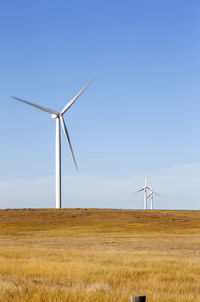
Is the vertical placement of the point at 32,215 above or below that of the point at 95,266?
above

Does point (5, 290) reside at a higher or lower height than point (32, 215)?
lower

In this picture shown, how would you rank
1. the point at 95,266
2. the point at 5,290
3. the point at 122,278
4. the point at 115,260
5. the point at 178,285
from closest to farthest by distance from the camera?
1. the point at 5,290
2. the point at 178,285
3. the point at 122,278
4. the point at 95,266
5. the point at 115,260

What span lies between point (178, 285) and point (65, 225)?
68.7 metres

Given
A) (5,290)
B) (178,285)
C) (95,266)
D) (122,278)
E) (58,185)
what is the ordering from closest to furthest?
1. (5,290)
2. (178,285)
3. (122,278)
4. (95,266)
5. (58,185)

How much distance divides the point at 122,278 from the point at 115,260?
6.27 m

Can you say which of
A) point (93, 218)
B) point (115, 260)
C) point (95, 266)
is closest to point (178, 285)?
point (95, 266)

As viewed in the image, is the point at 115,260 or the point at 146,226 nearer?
the point at 115,260

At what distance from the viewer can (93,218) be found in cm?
8975

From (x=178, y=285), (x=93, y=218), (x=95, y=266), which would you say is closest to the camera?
(x=178, y=285)

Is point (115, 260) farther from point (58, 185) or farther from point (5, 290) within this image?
point (58, 185)

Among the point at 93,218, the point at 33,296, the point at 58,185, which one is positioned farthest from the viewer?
the point at 93,218

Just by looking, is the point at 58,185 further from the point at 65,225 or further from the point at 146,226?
the point at 146,226

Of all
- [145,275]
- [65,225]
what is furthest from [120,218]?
[145,275]

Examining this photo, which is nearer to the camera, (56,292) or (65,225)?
(56,292)
